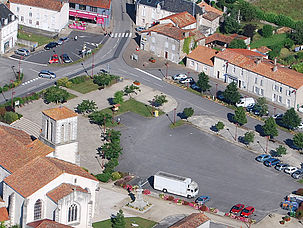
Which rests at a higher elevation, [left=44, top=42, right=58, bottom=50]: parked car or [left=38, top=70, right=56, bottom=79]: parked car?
[left=44, top=42, right=58, bottom=50]: parked car

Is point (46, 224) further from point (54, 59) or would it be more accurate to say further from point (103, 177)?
point (54, 59)

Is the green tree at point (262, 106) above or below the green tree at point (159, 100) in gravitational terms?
above

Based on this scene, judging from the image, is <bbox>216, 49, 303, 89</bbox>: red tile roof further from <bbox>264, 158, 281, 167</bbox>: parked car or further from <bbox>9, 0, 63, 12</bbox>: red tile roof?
<bbox>9, 0, 63, 12</bbox>: red tile roof

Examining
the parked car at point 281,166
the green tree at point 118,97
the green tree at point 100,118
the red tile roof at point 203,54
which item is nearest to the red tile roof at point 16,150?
the green tree at point 100,118

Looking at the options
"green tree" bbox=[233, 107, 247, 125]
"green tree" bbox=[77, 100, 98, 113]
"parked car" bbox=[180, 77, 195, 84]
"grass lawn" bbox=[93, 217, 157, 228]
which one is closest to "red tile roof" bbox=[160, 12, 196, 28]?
"parked car" bbox=[180, 77, 195, 84]

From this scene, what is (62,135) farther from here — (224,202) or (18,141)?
(224,202)

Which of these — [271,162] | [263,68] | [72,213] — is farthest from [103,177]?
[263,68]

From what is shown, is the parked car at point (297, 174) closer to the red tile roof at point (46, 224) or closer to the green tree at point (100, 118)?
the green tree at point (100, 118)
